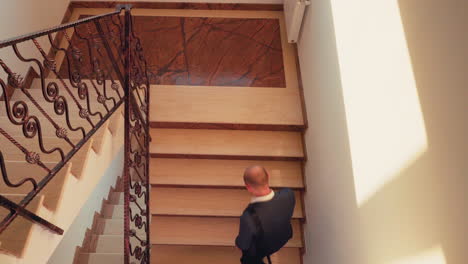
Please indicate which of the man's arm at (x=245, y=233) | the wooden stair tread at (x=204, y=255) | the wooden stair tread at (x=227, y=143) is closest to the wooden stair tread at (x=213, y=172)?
the wooden stair tread at (x=227, y=143)

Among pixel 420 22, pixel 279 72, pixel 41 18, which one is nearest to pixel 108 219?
pixel 41 18

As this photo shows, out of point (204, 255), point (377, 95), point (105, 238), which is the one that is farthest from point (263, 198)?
point (105, 238)

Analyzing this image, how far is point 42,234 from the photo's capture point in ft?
6.28

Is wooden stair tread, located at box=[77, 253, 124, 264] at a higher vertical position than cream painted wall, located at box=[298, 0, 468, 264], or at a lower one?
lower

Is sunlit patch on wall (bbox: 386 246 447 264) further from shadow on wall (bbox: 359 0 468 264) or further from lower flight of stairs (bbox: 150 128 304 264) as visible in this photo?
lower flight of stairs (bbox: 150 128 304 264)

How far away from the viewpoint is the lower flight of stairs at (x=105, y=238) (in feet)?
14.5

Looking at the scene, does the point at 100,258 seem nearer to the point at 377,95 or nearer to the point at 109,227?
the point at 109,227

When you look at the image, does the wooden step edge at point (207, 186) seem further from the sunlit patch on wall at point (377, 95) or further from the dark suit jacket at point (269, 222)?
the sunlit patch on wall at point (377, 95)

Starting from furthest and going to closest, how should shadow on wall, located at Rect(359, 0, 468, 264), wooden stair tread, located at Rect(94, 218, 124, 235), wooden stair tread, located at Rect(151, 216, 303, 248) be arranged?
wooden stair tread, located at Rect(94, 218, 124, 235), wooden stair tread, located at Rect(151, 216, 303, 248), shadow on wall, located at Rect(359, 0, 468, 264)

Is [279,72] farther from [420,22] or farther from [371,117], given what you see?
[420,22]

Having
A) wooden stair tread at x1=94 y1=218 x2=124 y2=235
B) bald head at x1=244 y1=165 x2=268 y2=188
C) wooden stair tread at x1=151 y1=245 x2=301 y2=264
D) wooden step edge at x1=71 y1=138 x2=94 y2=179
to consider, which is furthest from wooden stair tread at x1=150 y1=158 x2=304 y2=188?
wooden stair tread at x1=94 y1=218 x2=124 y2=235

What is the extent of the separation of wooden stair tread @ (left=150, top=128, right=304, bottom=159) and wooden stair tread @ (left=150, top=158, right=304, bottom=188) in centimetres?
16

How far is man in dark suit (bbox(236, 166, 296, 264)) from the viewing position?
2.39 m

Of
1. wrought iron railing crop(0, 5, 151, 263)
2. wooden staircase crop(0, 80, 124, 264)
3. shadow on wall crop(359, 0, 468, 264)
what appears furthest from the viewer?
wooden staircase crop(0, 80, 124, 264)
